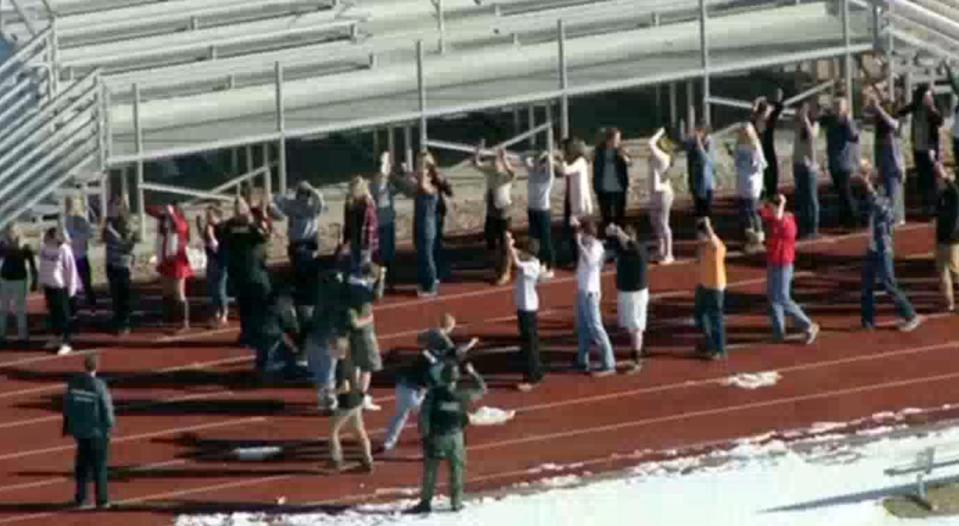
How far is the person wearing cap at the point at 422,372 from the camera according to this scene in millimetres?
34625

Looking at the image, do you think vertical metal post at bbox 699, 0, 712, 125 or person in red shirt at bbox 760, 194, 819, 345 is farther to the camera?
vertical metal post at bbox 699, 0, 712, 125

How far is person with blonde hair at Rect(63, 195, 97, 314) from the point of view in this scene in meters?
39.5

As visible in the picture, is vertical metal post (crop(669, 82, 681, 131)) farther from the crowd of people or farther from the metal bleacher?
the crowd of people

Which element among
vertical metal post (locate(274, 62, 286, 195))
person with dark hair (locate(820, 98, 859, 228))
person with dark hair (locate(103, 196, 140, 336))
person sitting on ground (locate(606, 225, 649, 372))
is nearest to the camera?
person sitting on ground (locate(606, 225, 649, 372))

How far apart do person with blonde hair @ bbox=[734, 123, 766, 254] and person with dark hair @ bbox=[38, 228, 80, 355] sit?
5.87m

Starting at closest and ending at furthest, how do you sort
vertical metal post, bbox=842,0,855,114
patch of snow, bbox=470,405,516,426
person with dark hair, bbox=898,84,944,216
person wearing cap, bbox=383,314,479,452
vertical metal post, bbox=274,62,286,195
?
person wearing cap, bbox=383,314,479,452, patch of snow, bbox=470,405,516,426, person with dark hair, bbox=898,84,944,216, vertical metal post, bbox=274,62,286,195, vertical metal post, bbox=842,0,855,114

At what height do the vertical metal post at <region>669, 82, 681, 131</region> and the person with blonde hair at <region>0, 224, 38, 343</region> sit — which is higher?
the vertical metal post at <region>669, 82, 681, 131</region>

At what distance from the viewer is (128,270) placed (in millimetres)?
39219

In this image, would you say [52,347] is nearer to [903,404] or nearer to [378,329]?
[378,329]

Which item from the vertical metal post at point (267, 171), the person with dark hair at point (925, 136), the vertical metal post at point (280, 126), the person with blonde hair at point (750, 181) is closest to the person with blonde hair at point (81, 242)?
the vertical metal post at point (280, 126)

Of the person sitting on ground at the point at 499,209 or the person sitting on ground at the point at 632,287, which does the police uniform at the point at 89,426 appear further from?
the person sitting on ground at the point at 499,209

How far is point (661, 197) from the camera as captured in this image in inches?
1572

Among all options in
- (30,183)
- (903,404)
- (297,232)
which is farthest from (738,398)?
(30,183)

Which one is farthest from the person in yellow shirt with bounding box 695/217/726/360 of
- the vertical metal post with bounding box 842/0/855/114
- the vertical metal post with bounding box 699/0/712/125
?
the vertical metal post with bounding box 842/0/855/114
